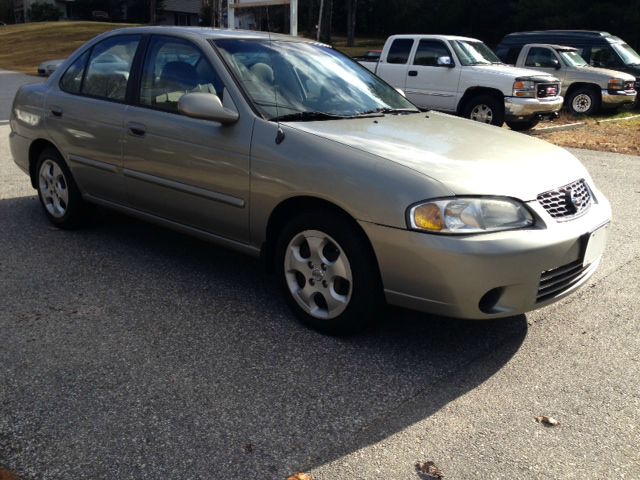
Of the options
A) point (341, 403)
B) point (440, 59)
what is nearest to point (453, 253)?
point (341, 403)

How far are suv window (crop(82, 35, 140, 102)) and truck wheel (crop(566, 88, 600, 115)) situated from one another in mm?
13870

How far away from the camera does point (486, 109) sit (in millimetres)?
12750

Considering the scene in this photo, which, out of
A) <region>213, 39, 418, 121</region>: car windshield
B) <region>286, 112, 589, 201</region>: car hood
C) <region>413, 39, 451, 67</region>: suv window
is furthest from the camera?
<region>413, 39, 451, 67</region>: suv window

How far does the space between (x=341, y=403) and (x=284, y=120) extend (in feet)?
5.73

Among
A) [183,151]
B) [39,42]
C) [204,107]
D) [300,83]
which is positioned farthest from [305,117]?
[39,42]

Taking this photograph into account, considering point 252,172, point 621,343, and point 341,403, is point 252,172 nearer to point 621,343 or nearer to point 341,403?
point 341,403

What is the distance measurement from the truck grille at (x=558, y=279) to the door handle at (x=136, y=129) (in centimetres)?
278

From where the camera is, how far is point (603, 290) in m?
4.50

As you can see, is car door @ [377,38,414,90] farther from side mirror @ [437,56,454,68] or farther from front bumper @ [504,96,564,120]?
front bumper @ [504,96,564,120]

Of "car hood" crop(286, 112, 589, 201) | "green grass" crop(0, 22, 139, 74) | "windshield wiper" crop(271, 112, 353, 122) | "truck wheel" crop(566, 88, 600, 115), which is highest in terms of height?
"windshield wiper" crop(271, 112, 353, 122)

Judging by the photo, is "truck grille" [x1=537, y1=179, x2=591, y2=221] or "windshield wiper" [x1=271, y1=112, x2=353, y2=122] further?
"windshield wiper" [x1=271, y1=112, x2=353, y2=122]

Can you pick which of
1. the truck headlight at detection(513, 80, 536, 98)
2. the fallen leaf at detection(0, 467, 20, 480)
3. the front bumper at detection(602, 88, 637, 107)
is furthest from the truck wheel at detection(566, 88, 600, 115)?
the fallen leaf at detection(0, 467, 20, 480)

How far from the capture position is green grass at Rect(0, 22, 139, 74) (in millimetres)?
34938

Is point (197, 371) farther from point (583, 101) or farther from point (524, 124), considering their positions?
point (583, 101)
